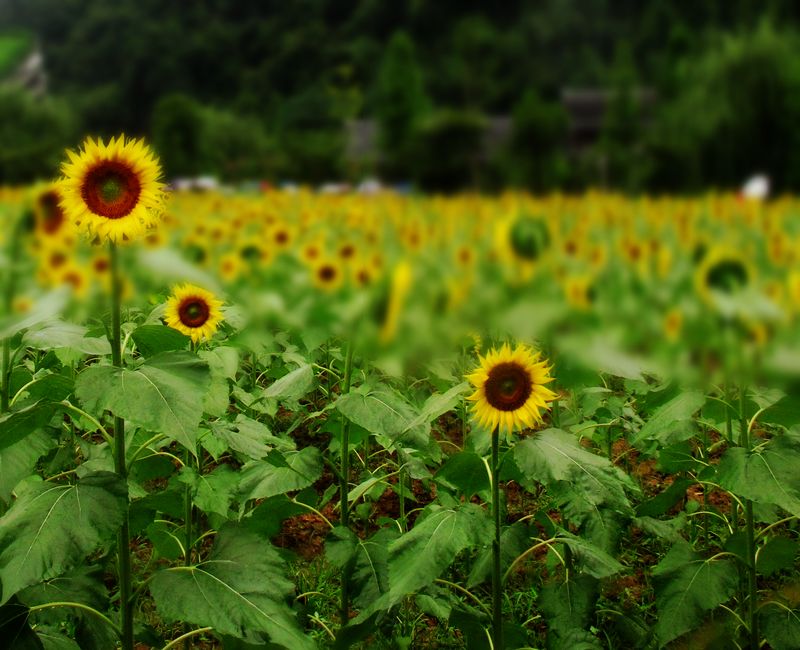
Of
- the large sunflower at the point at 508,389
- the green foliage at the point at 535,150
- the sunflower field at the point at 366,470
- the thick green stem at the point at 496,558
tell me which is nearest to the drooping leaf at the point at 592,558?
the sunflower field at the point at 366,470

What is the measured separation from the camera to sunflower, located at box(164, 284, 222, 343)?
1452 millimetres

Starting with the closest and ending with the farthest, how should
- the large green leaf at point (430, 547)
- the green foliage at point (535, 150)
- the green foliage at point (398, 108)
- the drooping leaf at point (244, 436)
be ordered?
1. the large green leaf at point (430, 547)
2. the drooping leaf at point (244, 436)
3. the green foliage at point (535, 150)
4. the green foliage at point (398, 108)

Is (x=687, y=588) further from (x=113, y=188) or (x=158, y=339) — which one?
(x=113, y=188)

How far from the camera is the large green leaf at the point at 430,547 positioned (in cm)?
104

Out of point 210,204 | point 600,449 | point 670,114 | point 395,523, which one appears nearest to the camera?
point 395,523

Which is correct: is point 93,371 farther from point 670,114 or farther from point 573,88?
point 573,88

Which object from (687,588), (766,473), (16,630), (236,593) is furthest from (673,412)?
(16,630)

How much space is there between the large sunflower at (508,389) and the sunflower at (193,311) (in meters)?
0.51

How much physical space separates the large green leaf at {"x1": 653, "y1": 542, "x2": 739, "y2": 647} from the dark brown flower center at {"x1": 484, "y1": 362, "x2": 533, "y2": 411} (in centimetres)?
39

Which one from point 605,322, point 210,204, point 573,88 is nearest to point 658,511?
point 605,322

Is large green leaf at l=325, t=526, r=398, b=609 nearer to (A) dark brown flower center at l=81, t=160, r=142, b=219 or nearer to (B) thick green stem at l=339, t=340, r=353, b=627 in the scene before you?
(B) thick green stem at l=339, t=340, r=353, b=627

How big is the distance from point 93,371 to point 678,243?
3.49 m

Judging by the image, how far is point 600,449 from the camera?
176 centimetres

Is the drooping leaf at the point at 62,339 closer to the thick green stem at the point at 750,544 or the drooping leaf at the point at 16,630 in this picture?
the drooping leaf at the point at 16,630
